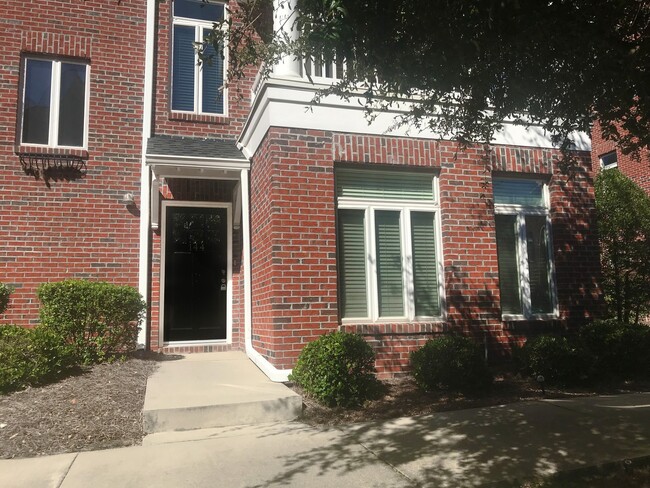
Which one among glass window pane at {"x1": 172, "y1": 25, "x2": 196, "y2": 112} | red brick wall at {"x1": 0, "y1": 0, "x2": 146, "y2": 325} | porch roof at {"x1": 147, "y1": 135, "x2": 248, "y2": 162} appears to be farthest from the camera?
glass window pane at {"x1": 172, "y1": 25, "x2": 196, "y2": 112}

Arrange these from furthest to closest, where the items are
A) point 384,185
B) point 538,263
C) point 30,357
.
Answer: point 538,263 → point 384,185 → point 30,357

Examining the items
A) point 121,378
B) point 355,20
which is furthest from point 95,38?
point 355,20

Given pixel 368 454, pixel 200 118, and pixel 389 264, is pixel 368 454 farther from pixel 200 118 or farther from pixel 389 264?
pixel 200 118

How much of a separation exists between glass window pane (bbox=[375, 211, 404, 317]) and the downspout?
12.4 feet

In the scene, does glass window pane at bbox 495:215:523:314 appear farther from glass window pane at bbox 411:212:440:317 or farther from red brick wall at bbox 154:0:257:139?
red brick wall at bbox 154:0:257:139

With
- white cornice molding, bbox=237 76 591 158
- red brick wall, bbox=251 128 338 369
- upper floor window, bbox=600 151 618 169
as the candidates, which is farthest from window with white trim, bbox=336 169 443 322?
upper floor window, bbox=600 151 618 169

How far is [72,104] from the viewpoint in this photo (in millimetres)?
8750

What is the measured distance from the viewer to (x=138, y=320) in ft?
24.5

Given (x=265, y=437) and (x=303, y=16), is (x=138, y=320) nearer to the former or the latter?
(x=265, y=437)

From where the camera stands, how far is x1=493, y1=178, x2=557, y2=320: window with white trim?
755 cm

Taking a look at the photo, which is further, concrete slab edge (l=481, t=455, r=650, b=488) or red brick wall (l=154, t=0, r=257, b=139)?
red brick wall (l=154, t=0, r=257, b=139)

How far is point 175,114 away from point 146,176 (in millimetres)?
1257

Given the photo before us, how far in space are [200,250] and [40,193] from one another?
→ 2.65 metres

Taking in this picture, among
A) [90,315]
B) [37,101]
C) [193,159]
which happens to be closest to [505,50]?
[193,159]
